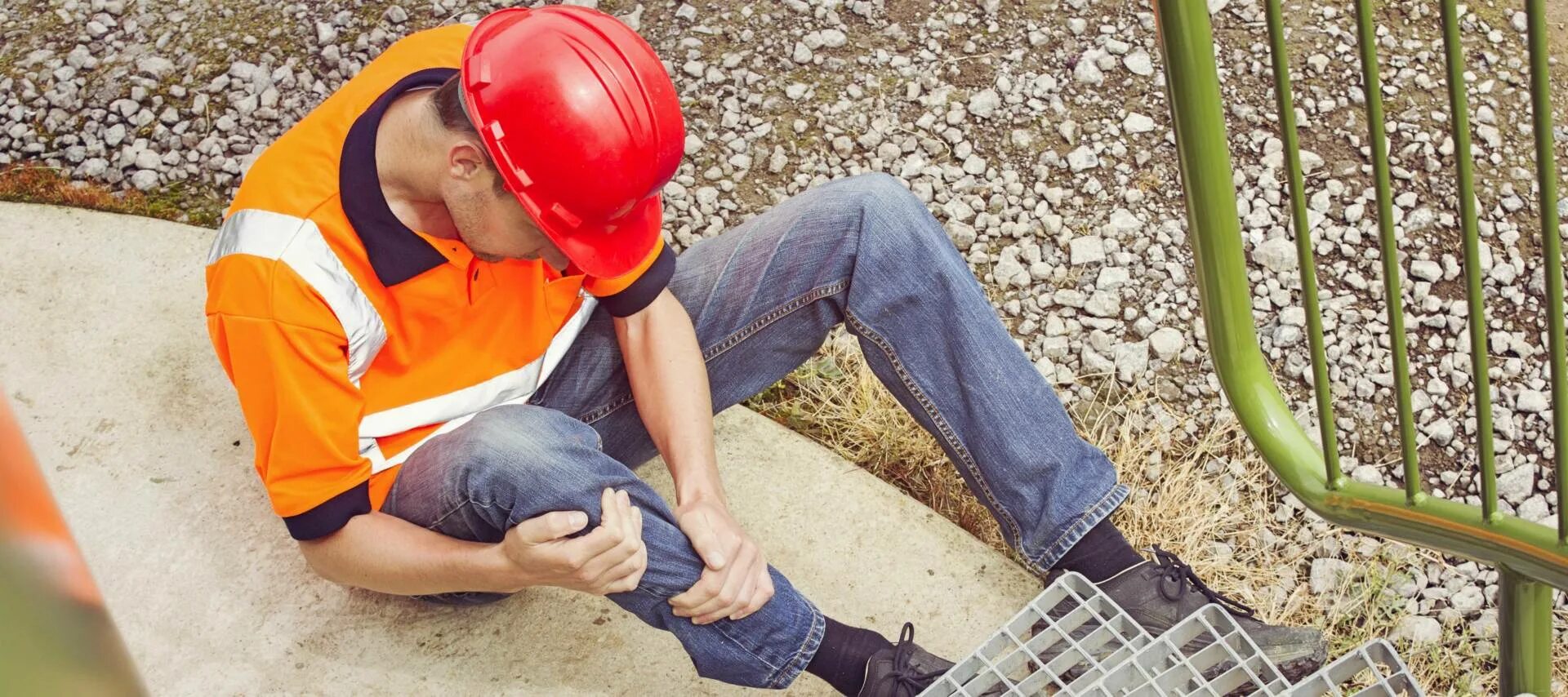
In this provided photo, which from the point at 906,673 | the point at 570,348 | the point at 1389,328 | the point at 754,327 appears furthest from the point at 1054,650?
the point at 570,348

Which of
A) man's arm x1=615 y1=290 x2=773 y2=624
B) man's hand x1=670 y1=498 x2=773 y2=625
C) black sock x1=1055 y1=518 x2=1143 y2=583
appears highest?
man's arm x1=615 y1=290 x2=773 y2=624

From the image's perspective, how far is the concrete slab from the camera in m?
2.31

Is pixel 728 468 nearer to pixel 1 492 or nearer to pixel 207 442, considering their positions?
pixel 207 442

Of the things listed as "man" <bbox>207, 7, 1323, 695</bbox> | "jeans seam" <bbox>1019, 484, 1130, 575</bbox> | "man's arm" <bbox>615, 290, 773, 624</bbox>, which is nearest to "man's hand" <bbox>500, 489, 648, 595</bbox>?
"man" <bbox>207, 7, 1323, 695</bbox>

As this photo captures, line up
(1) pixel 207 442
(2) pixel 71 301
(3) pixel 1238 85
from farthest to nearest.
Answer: (3) pixel 1238 85
(2) pixel 71 301
(1) pixel 207 442

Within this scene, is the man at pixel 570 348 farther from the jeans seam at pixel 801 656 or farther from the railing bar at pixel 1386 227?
the railing bar at pixel 1386 227

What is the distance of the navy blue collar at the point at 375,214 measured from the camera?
6.16ft

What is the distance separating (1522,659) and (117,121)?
324 cm

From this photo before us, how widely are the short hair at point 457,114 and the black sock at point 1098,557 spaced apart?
1170 mm

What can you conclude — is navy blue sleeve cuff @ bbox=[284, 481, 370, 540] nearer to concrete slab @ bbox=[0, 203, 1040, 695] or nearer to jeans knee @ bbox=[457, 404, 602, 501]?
jeans knee @ bbox=[457, 404, 602, 501]

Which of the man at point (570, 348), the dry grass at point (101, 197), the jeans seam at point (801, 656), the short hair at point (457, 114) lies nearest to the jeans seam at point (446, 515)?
the man at point (570, 348)

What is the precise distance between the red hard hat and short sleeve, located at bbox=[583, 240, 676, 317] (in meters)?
0.31

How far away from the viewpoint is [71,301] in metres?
2.84

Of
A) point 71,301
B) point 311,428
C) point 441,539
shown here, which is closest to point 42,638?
point 311,428
